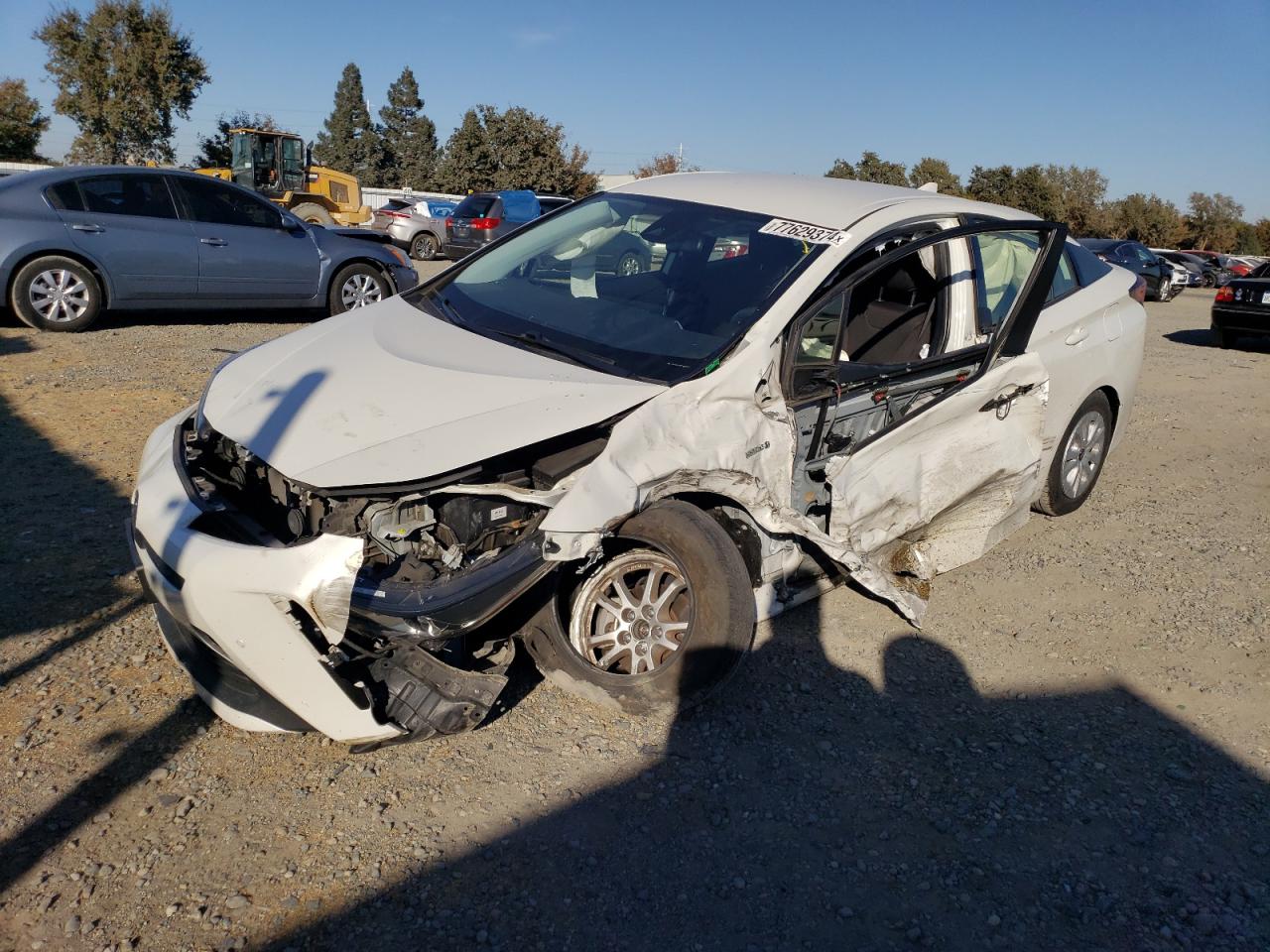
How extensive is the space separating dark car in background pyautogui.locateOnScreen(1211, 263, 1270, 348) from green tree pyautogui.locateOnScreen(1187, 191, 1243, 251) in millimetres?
50564

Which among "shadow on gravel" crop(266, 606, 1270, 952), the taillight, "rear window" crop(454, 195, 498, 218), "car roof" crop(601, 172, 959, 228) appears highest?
"car roof" crop(601, 172, 959, 228)

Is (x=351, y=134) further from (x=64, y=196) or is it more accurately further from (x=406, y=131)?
(x=64, y=196)

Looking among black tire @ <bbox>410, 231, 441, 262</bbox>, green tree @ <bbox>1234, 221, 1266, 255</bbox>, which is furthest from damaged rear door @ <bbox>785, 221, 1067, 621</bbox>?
green tree @ <bbox>1234, 221, 1266, 255</bbox>

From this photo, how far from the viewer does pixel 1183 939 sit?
2639 millimetres

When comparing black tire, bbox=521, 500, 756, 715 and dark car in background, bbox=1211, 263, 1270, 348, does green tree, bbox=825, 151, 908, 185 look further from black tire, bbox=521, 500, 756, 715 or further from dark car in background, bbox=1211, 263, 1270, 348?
black tire, bbox=521, 500, 756, 715

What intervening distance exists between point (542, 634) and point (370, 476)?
0.88m

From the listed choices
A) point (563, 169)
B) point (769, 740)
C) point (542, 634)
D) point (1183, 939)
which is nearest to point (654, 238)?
point (542, 634)

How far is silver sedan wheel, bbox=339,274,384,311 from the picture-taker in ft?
35.6

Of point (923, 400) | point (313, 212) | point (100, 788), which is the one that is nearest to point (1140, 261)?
point (313, 212)

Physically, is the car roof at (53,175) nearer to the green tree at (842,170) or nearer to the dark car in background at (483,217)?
the dark car in background at (483,217)

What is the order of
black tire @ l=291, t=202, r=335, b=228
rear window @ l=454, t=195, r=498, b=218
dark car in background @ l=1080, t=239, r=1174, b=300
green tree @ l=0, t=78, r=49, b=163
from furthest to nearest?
green tree @ l=0, t=78, r=49, b=163 < black tire @ l=291, t=202, r=335, b=228 < dark car in background @ l=1080, t=239, r=1174, b=300 < rear window @ l=454, t=195, r=498, b=218

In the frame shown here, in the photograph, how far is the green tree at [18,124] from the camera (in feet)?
145

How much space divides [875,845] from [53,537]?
13.0 feet

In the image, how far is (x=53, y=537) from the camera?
4.59 metres
